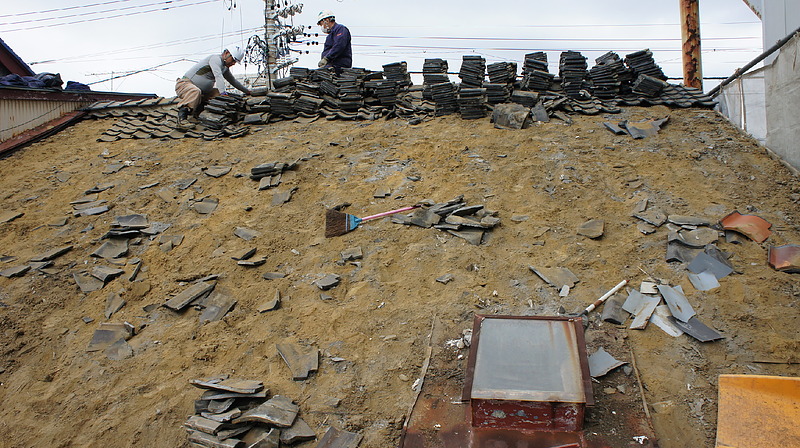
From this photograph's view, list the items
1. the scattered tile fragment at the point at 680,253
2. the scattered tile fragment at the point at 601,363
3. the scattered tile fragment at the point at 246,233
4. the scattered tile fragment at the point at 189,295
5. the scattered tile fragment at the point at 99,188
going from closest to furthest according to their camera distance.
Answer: the scattered tile fragment at the point at 601,363 < the scattered tile fragment at the point at 680,253 < the scattered tile fragment at the point at 189,295 < the scattered tile fragment at the point at 246,233 < the scattered tile fragment at the point at 99,188

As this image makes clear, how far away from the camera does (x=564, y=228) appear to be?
18.2ft

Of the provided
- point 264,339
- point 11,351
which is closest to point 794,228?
point 264,339

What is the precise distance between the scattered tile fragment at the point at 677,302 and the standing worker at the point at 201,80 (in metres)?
8.51

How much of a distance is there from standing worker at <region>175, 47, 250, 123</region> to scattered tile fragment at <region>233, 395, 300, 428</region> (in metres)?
7.48

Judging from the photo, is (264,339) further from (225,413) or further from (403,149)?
(403,149)

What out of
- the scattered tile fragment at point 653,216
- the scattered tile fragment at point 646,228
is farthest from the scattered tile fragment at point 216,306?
the scattered tile fragment at point 653,216

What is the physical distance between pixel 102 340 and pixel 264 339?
62.4 inches

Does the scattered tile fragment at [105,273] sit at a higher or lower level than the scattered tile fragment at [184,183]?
lower

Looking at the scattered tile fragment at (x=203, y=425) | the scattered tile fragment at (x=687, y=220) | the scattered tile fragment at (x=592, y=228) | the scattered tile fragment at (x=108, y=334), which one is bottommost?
the scattered tile fragment at (x=203, y=425)

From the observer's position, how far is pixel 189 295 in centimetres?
514

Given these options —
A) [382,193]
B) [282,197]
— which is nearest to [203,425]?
[282,197]

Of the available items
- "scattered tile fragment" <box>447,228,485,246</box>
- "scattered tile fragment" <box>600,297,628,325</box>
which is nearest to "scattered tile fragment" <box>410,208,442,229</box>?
"scattered tile fragment" <box>447,228,485,246</box>

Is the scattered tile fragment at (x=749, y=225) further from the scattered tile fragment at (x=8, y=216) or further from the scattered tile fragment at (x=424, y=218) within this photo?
the scattered tile fragment at (x=8, y=216)

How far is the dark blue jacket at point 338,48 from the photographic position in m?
10.4
